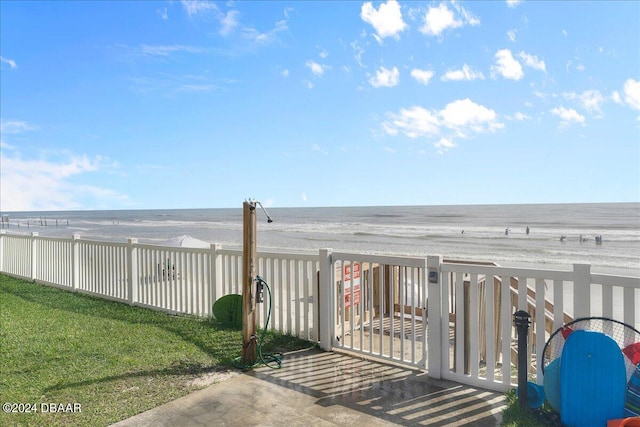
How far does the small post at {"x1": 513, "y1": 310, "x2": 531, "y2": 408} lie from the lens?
2697 mm

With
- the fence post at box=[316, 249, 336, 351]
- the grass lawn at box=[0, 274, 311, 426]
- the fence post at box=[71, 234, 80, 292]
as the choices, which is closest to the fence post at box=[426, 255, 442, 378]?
the fence post at box=[316, 249, 336, 351]

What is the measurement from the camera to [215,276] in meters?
5.52

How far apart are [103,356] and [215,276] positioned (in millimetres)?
1819

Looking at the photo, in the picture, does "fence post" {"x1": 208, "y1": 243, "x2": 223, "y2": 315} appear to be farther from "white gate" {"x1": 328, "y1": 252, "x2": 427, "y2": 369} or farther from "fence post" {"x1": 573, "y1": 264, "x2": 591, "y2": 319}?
"fence post" {"x1": 573, "y1": 264, "x2": 591, "y2": 319}

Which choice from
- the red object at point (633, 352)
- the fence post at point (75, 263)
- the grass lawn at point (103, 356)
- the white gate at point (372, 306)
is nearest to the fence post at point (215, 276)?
the grass lawn at point (103, 356)

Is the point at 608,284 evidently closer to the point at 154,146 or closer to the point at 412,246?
the point at 412,246

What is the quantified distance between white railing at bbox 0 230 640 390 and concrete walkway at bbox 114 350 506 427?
304 mm

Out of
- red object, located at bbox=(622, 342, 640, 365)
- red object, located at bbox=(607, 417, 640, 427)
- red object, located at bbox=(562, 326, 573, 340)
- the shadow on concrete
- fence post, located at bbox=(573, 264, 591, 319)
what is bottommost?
the shadow on concrete

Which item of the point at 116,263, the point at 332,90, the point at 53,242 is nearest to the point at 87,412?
the point at 116,263

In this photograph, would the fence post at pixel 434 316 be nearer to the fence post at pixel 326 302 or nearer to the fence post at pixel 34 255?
the fence post at pixel 326 302

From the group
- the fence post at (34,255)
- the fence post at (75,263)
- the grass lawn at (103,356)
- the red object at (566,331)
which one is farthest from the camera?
the fence post at (34,255)

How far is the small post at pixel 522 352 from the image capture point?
270cm

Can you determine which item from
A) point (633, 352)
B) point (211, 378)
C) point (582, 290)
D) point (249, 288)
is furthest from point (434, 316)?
point (211, 378)

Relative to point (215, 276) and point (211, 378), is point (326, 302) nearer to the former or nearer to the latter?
point (211, 378)
